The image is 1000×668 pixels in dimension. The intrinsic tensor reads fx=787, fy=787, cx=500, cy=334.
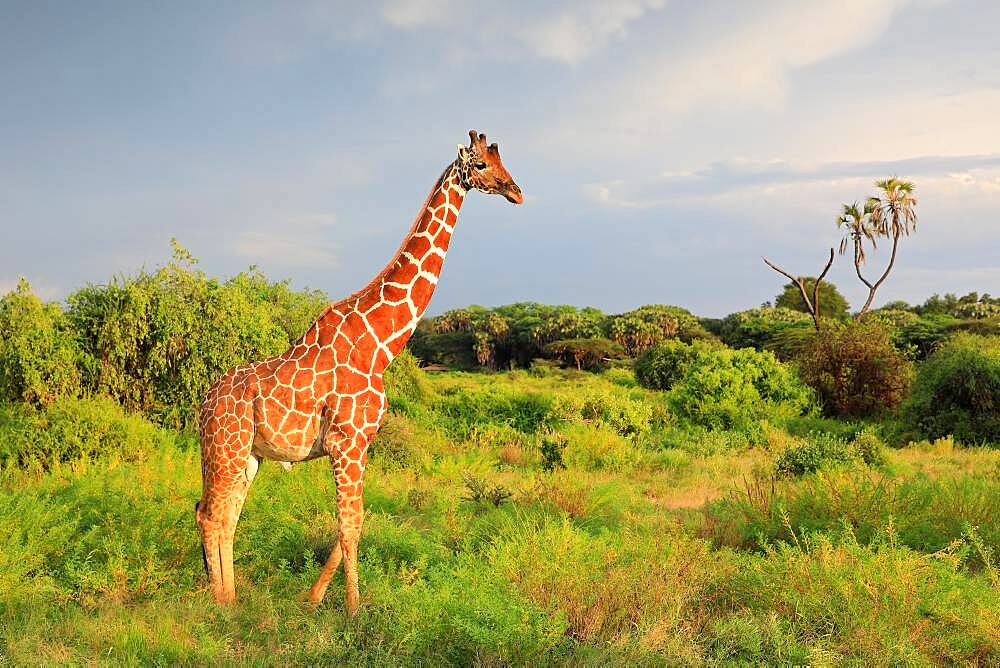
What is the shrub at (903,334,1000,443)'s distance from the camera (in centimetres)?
1792

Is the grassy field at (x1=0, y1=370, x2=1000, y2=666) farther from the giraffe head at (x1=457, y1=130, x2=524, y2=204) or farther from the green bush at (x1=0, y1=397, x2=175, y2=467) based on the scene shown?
the giraffe head at (x1=457, y1=130, x2=524, y2=204)

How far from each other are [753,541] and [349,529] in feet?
15.9

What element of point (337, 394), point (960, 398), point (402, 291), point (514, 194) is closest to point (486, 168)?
point (514, 194)

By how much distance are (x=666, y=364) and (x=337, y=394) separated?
26190 mm

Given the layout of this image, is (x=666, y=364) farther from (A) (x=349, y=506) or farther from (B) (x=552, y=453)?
(A) (x=349, y=506)

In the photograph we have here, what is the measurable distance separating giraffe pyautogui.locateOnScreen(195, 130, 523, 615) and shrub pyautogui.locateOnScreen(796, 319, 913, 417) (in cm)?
1924

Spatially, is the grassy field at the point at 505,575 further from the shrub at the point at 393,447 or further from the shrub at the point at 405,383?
the shrub at the point at 405,383

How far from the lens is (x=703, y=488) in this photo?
40.2 feet

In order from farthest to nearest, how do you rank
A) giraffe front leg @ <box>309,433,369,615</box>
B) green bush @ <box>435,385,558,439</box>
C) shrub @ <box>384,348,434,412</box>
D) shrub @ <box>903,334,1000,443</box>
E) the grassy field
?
shrub @ <box>384,348,434,412</box>
green bush @ <box>435,385,558,439</box>
shrub @ <box>903,334,1000,443</box>
giraffe front leg @ <box>309,433,369,615</box>
the grassy field

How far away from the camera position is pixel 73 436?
11.7m

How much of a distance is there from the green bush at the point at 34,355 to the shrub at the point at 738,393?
1431 cm

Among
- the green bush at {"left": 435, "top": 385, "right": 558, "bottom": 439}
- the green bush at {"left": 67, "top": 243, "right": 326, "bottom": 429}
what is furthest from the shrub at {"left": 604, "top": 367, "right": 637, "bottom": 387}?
the green bush at {"left": 67, "top": 243, "right": 326, "bottom": 429}

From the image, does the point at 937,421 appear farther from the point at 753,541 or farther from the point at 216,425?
the point at 216,425

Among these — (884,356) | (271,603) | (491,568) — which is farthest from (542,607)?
(884,356)
